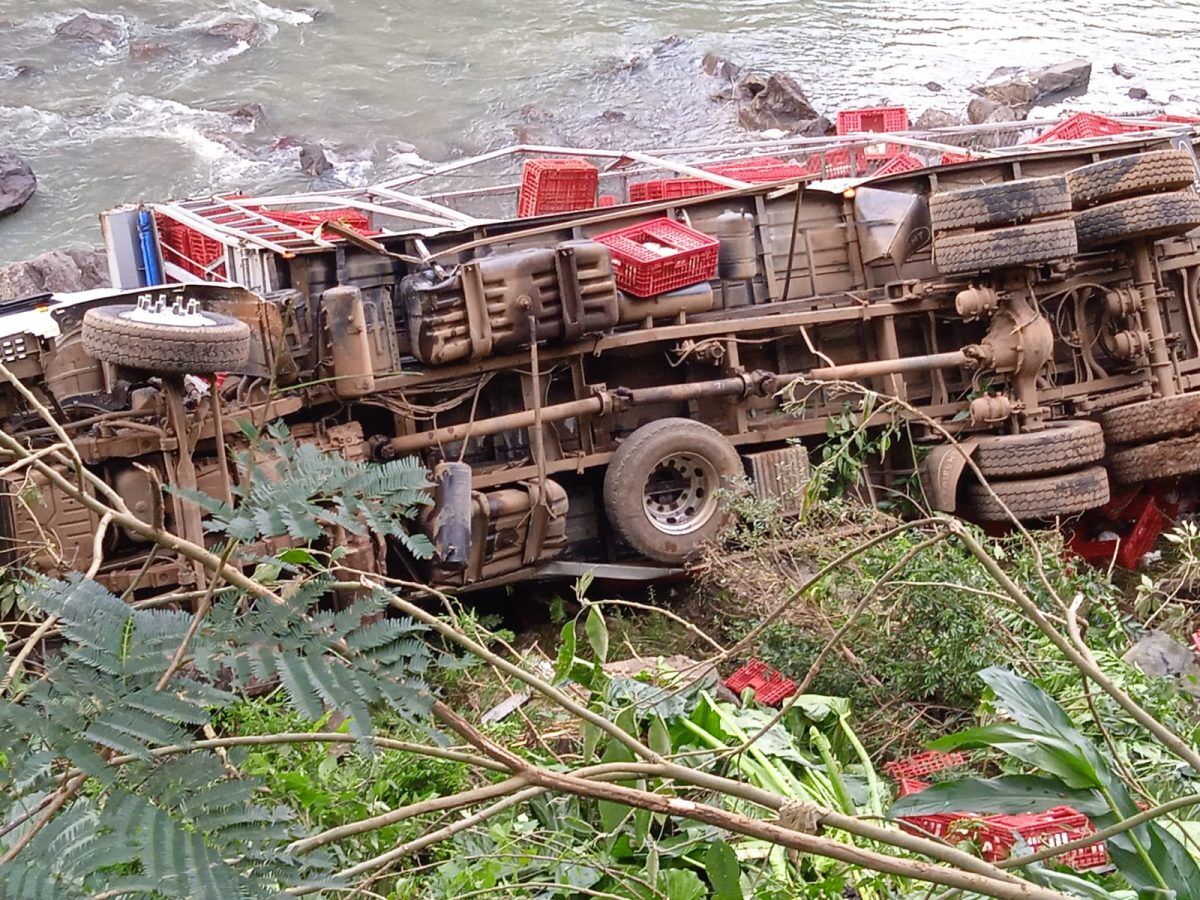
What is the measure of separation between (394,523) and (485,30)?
20.9 meters

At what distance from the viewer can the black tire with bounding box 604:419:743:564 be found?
23.9ft

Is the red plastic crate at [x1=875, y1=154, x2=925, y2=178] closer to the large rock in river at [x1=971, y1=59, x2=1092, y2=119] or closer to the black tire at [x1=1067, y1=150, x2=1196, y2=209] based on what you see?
the black tire at [x1=1067, y1=150, x2=1196, y2=209]

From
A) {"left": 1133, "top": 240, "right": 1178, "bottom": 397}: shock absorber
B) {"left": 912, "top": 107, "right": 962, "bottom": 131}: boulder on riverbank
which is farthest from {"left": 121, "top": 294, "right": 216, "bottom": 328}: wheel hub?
{"left": 912, "top": 107, "right": 962, "bottom": 131}: boulder on riverbank

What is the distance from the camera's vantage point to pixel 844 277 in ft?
27.1

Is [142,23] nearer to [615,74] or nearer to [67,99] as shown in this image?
[67,99]

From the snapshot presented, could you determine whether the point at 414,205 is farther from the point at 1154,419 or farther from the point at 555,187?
the point at 1154,419

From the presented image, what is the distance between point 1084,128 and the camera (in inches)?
421

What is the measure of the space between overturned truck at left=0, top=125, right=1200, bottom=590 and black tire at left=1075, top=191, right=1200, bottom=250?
20mm

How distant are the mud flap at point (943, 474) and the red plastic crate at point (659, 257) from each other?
1.81 meters

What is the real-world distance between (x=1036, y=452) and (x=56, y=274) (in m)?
9.73

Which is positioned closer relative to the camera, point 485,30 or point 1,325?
point 1,325

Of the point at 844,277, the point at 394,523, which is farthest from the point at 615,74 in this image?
the point at 394,523

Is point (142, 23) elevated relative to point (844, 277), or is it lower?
elevated

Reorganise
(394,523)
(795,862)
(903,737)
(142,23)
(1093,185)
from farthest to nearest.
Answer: (142,23) → (1093,185) → (903,737) → (795,862) → (394,523)
